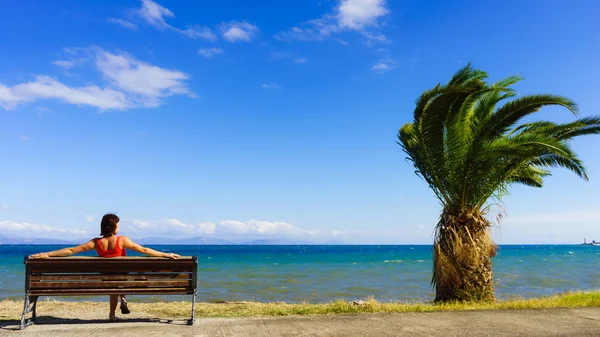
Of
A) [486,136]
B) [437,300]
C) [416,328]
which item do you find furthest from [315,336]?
[486,136]

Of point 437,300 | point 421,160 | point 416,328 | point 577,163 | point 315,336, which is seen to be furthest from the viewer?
point 421,160

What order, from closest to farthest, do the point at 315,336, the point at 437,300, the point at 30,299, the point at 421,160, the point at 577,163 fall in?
the point at 315,336 < the point at 30,299 < the point at 577,163 < the point at 437,300 < the point at 421,160

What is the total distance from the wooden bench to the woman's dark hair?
56 cm

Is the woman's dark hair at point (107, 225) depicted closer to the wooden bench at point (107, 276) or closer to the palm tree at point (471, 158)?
the wooden bench at point (107, 276)

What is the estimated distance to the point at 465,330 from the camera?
6445mm

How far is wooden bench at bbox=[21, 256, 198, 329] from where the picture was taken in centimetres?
669

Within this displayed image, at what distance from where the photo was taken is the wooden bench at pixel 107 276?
→ 22.0ft

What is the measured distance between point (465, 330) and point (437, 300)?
479 centimetres

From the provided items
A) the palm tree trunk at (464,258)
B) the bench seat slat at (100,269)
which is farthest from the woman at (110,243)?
the palm tree trunk at (464,258)

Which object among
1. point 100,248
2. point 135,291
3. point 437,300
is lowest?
point 437,300

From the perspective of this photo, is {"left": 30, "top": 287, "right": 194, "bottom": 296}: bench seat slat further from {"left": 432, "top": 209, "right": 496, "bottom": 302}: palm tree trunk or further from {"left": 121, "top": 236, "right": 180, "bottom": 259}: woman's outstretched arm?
{"left": 432, "top": 209, "right": 496, "bottom": 302}: palm tree trunk

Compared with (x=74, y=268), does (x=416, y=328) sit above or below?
below

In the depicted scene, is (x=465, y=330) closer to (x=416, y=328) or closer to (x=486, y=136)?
(x=416, y=328)

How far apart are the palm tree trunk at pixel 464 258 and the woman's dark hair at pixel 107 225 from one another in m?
7.07
